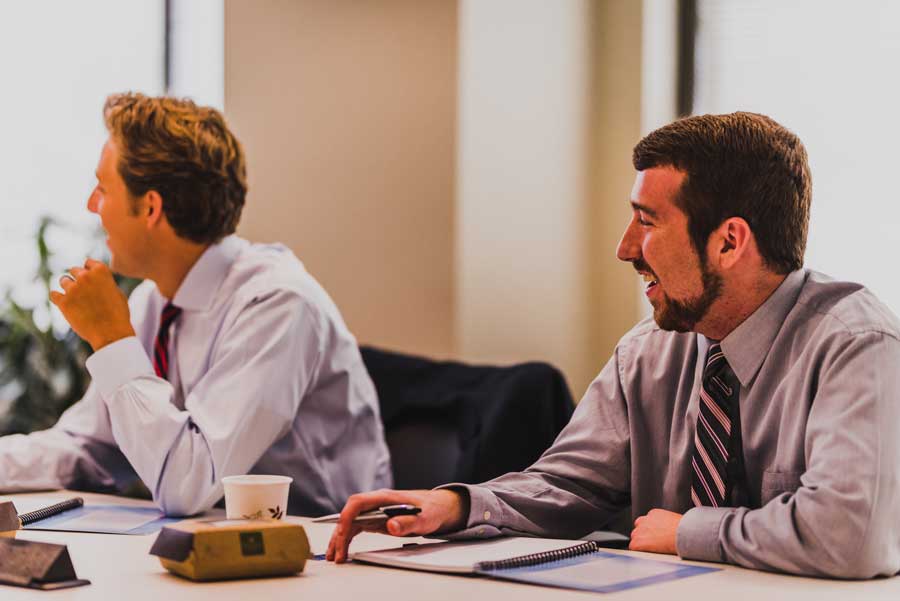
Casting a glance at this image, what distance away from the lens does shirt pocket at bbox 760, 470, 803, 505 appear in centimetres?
156

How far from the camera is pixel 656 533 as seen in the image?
5.15 ft

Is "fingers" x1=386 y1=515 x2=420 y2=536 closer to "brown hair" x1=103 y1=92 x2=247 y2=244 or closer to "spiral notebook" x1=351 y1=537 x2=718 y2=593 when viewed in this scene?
"spiral notebook" x1=351 y1=537 x2=718 y2=593

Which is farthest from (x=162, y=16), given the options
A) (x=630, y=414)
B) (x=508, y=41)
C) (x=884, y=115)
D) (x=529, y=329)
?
(x=630, y=414)

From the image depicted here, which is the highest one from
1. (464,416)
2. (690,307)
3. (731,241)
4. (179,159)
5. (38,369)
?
(179,159)

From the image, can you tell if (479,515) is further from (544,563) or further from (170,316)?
(170,316)

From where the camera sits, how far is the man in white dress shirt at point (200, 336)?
2.18 metres

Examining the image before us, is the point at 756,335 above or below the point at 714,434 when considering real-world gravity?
above

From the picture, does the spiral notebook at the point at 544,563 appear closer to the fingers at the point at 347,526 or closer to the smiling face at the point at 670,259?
the fingers at the point at 347,526

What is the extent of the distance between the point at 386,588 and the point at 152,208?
1.37m

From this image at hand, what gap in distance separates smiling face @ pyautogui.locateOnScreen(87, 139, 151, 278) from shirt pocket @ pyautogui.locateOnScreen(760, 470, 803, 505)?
143 centimetres

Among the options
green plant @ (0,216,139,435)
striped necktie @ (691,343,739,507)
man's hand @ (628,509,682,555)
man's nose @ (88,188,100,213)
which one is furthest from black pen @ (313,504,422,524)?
green plant @ (0,216,139,435)

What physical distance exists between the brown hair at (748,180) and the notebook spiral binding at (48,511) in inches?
44.8

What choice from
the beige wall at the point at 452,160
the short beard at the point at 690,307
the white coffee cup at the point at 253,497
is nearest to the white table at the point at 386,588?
the white coffee cup at the point at 253,497

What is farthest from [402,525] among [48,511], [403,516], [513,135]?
[513,135]
